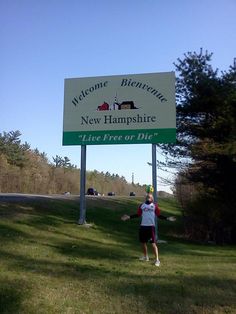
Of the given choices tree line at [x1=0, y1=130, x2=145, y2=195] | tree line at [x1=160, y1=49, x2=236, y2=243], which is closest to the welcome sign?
tree line at [x1=160, y1=49, x2=236, y2=243]

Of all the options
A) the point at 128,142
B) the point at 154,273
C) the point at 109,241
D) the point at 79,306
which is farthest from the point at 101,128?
the point at 79,306

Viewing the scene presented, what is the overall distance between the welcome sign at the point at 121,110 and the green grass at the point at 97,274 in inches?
139

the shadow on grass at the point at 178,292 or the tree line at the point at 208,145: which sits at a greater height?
the tree line at the point at 208,145

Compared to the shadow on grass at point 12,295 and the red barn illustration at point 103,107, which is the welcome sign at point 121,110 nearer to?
the red barn illustration at point 103,107

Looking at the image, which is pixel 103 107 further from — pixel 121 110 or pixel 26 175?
pixel 26 175

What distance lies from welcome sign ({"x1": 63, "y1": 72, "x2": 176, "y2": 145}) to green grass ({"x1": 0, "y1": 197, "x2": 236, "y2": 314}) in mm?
3525

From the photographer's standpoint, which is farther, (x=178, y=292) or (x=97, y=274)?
(x=97, y=274)

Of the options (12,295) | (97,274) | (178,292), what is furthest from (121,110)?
(12,295)

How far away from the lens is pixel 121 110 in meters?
16.9

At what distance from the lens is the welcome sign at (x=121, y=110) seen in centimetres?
1661

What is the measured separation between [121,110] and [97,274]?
29.1 ft

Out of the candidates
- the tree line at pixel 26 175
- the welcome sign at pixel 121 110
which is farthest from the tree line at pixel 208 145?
the tree line at pixel 26 175

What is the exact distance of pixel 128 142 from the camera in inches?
658

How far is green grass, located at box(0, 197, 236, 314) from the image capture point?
7.16 meters
